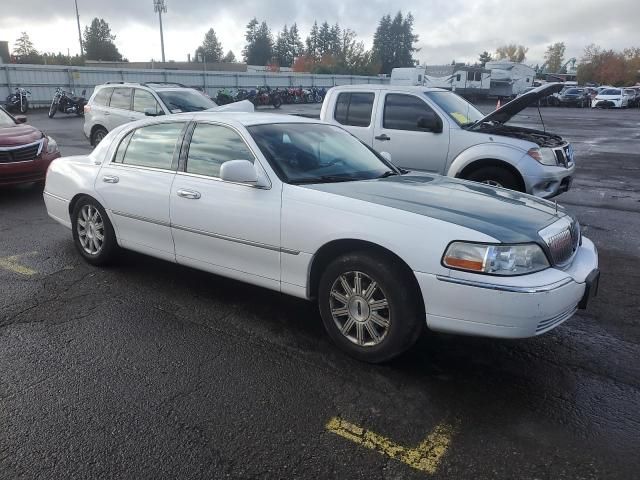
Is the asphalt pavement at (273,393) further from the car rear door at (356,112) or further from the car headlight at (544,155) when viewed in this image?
the car rear door at (356,112)

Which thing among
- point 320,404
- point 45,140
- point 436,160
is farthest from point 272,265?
point 45,140

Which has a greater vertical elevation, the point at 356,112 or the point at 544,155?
the point at 356,112

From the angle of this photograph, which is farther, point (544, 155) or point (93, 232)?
point (544, 155)

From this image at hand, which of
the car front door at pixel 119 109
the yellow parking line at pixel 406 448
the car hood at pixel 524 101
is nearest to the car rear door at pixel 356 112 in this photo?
the car hood at pixel 524 101

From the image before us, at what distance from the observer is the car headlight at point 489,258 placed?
3.12m

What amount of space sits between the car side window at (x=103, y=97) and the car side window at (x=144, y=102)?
94 cm

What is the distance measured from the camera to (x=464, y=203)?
3.70 metres

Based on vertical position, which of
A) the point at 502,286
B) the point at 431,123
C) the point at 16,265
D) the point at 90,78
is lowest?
the point at 16,265

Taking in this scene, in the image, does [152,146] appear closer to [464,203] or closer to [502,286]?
[464,203]

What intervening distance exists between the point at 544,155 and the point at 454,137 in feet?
3.90

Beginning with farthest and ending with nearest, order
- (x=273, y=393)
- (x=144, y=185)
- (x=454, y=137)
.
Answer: (x=454, y=137)
(x=144, y=185)
(x=273, y=393)

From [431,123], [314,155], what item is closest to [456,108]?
[431,123]

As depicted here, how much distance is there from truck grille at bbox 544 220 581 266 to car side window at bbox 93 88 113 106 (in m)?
→ 11.9

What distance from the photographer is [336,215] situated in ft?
11.7
